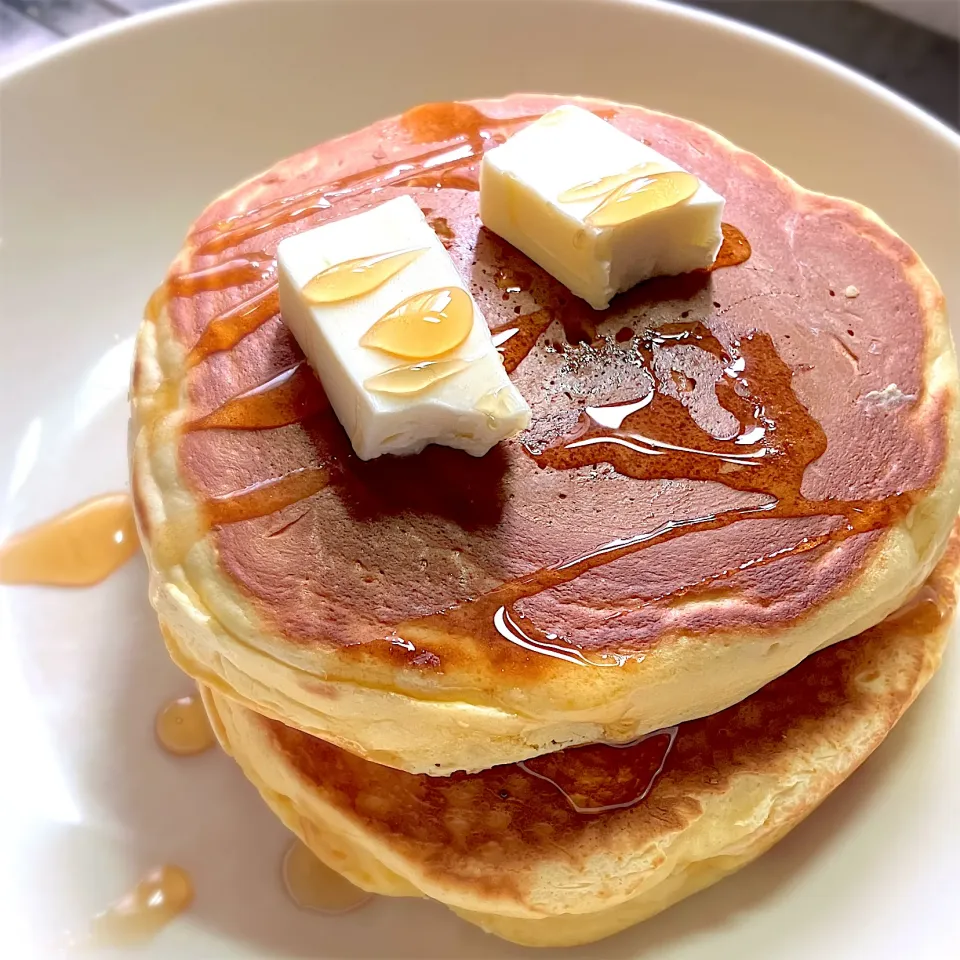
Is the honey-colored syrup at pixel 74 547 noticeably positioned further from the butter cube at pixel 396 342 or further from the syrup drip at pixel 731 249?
the syrup drip at pixel 731 249

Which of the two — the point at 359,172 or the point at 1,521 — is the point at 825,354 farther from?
the point at 1,521

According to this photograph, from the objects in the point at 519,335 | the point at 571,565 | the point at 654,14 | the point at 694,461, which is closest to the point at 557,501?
the point at 571,565

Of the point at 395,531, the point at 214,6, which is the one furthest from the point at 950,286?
the point at 214,6

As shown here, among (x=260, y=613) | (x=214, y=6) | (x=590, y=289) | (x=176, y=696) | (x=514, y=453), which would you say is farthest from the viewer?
(x=214, y=6)

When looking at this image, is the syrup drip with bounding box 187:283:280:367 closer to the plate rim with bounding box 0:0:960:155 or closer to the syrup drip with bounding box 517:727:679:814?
the syrup drip with bounding box 517:727:679:814

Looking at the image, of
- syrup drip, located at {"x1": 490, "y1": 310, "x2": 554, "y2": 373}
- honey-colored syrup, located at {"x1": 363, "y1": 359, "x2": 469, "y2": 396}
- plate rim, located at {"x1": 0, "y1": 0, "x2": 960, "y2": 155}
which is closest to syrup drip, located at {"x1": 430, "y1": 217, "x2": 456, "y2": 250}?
syrup drip, located at {"x1": 490, "y1": 310, "x2": 554, "y2": 373}
